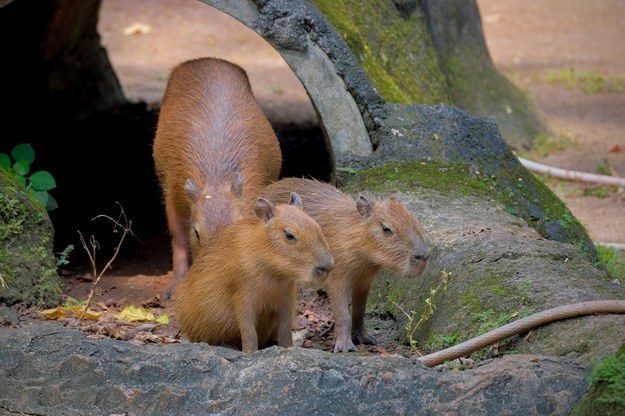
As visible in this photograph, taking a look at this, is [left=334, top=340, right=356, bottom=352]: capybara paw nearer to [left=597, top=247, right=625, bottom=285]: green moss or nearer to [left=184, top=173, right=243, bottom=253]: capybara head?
[left=184, top=173, right=243, bottom=253]: capybara head

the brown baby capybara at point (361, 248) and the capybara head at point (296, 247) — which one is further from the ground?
the capybara head at point (296, 247)

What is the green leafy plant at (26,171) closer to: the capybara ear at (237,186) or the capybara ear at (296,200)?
the capybara ear at (237,186)

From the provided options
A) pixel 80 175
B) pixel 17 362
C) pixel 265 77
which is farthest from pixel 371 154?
pixel 265 77

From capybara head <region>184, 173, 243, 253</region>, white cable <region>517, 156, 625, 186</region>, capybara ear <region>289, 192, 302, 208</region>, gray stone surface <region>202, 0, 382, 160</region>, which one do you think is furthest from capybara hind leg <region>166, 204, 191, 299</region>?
white cable <region>517, 156, 625, 186</region>

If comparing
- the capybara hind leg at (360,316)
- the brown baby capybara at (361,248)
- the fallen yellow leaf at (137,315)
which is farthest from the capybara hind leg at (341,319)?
the fallen yellow leaf at (137,315)

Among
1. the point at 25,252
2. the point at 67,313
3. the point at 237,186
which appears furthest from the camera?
the point at 237,186

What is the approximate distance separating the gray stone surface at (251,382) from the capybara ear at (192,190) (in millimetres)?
2040

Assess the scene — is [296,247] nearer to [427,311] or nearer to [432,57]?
[427,311]

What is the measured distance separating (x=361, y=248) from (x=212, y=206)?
127 centimetres

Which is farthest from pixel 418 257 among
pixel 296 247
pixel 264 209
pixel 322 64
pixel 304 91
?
pixel 304 91

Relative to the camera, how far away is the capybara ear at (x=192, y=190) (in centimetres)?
657

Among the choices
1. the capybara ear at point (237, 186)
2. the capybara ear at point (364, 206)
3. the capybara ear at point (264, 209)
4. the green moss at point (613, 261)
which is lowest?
the green moss at point (613, 261)

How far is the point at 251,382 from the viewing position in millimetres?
4234

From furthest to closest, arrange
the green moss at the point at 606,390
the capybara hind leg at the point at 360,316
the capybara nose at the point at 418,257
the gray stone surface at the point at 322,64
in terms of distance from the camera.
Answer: the gray stone surface at the point at 322,64 → the capybara hind leg at the point at 360,316 → the capybara nose at the point at 418,257 → the green moss at the point at 606,390
